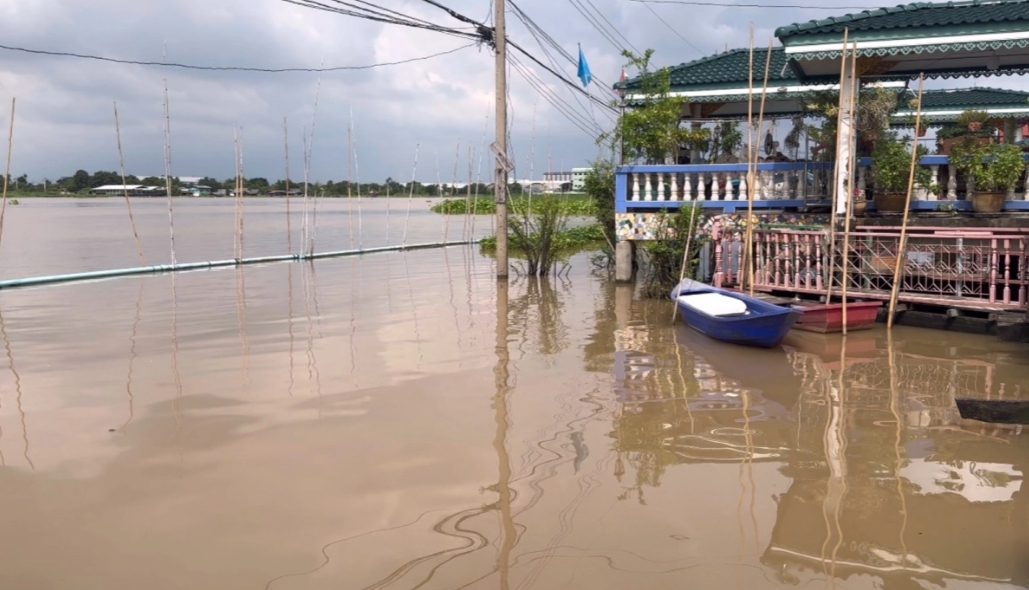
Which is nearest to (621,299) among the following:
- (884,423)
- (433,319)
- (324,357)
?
(433,319)

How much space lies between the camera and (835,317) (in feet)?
28.7

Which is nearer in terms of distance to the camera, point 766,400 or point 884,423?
point 884,423

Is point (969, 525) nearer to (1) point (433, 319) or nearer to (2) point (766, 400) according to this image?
(2) point (766, 400)

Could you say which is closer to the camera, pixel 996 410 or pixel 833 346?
pixel 996 410

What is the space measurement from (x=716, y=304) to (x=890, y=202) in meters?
3.54

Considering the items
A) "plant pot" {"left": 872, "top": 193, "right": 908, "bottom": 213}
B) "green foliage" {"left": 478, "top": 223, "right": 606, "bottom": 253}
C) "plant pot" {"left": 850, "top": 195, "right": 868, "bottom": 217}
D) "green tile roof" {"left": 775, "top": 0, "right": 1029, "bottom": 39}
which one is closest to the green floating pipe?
"green foliage" {"left": 478, "top": 223, "right": 606, "bottom": 253}

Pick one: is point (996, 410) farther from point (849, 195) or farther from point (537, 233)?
point (537, 233)

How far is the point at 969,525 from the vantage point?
13.1 feet

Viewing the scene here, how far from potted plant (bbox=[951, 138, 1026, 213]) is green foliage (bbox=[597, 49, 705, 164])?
4.31 meters

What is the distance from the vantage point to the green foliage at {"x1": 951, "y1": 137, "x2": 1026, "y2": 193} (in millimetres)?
9438

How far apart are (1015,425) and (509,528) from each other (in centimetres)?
386

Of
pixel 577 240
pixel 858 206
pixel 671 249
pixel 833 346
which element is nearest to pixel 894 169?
pixel 858 206

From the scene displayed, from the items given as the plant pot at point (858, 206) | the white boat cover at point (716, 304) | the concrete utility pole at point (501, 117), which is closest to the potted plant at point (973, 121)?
the plant pot at point (858, 206)

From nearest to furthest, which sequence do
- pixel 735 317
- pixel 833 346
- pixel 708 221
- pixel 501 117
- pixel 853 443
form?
1. pixel 853 443
2. pixel 735 317
3. pixel 833 346
4. pixel 708 221
5. pixel 501 117
